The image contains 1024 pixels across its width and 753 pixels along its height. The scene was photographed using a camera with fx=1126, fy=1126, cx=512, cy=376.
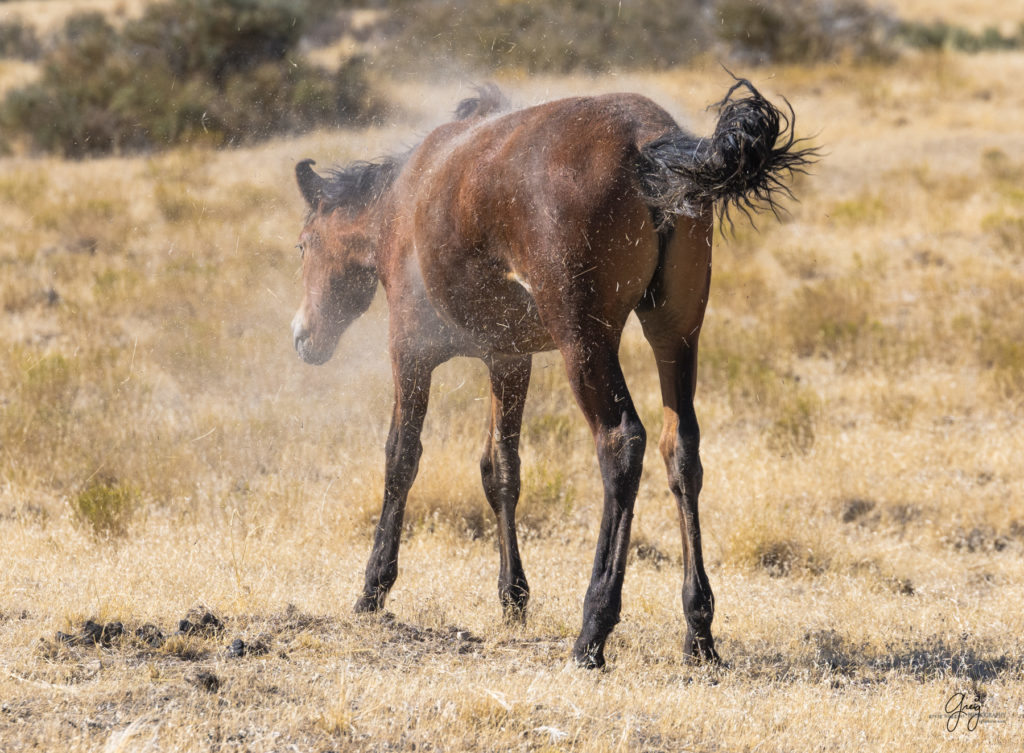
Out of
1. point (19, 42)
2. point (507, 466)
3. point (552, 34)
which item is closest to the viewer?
point (507, 466)

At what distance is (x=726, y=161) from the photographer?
4.30 meters

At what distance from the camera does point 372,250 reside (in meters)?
6.15

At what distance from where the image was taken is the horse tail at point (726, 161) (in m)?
4.29

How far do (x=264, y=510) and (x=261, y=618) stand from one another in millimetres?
1930

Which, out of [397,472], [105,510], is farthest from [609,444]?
[105,510]

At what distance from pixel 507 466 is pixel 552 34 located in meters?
12.9

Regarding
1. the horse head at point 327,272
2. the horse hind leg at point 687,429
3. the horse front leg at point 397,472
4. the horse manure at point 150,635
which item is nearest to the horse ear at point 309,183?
the horse head at point 327,272

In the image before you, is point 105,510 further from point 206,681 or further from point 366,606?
point 206,681

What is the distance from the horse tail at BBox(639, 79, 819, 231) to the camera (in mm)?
4289

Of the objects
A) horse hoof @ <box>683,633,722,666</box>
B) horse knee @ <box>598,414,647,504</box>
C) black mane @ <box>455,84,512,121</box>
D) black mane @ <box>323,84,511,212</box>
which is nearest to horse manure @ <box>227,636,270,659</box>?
horse knee @ <box>598,414,647,504</box>

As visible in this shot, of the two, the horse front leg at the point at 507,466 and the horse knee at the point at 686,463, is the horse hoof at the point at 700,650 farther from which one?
the horse front leg at the point at 507,466

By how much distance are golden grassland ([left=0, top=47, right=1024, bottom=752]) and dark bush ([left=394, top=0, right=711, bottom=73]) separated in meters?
0.45

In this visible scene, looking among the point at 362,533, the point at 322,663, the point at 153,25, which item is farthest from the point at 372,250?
the point at 153,25
